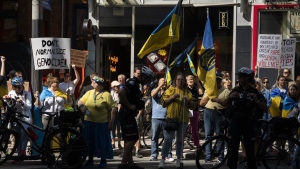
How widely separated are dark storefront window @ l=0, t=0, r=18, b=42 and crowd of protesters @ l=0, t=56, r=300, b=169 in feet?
41.4

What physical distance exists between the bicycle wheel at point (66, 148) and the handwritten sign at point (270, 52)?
236 inches

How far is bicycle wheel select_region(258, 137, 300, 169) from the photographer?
1355 centimetres

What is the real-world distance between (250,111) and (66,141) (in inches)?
139

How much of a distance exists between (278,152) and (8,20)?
17.9m

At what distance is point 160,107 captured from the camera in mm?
15148

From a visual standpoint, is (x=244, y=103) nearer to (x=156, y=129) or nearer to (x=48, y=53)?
(x=156, y=129)

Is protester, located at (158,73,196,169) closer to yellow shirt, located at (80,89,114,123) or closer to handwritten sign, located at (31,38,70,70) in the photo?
yellow shirt, located at (80,89,114,123)

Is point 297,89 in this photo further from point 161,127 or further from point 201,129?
point 201,129

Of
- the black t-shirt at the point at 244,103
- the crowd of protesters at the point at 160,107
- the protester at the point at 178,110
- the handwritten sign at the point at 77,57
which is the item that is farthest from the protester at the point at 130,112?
the handwritten sign at the point at 77,57

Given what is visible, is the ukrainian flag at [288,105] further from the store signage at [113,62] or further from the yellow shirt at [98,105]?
the store signage at [113,62]

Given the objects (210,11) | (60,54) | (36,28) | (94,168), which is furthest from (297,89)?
(210,11)

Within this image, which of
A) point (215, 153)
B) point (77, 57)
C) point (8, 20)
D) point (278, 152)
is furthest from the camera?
point (8, 20)

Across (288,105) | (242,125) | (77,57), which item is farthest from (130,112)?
(77,57)

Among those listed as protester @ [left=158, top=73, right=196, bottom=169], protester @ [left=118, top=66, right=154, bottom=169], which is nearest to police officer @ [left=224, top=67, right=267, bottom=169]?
protester @ [left=158, top=73, right=196, bottom=169]
